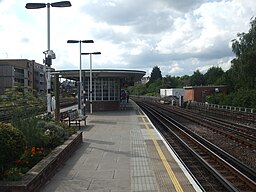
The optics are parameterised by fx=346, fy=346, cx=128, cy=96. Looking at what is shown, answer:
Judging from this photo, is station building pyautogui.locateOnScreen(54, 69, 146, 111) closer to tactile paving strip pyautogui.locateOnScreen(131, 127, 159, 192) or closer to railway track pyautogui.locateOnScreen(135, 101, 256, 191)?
railway track pyautogui.locateOnScreen(135, 101, 256, 191)

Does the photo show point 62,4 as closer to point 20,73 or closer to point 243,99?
point 243,99

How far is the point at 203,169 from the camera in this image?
1029cm

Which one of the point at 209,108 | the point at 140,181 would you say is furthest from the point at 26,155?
the point at 209,108

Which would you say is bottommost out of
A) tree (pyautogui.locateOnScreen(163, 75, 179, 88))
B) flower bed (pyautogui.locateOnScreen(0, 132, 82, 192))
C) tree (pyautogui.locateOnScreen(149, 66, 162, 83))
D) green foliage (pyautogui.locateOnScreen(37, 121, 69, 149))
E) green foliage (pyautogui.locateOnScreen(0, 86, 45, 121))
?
flower bed (pyautogui.locateOnScreen(0, 132, 82, 192))

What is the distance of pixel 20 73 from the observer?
301ft

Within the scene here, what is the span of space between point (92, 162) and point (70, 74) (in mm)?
26229

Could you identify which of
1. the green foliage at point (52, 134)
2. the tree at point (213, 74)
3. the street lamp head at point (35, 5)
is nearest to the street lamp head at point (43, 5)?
the street lamp head at point (35, 5)

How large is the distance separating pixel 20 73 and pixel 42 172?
89230 millimetres

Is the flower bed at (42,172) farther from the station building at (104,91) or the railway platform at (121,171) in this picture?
the station building at (104,91)

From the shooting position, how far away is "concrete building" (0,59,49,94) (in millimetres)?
81688

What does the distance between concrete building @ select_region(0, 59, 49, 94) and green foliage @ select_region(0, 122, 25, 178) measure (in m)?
64.6

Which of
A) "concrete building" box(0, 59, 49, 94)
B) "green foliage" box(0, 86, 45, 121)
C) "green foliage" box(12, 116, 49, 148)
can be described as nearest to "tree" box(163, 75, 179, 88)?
"concrete building" box(0, 59, 49, 94)

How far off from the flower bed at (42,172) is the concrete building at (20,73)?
Result: 6197 cm

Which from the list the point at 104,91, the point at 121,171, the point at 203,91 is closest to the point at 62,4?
the point at 121,171
